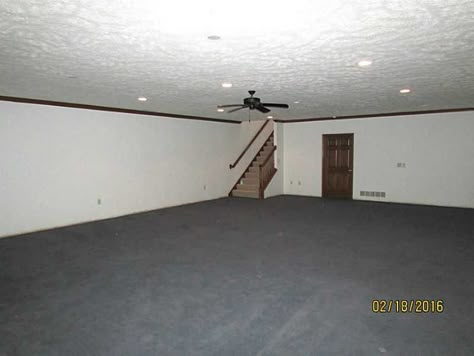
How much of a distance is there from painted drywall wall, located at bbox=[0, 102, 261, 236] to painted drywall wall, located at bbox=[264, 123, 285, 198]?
1768mm

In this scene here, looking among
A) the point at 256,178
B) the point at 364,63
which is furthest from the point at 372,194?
the point at 364,63

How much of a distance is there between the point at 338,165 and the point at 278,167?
6.18 feet

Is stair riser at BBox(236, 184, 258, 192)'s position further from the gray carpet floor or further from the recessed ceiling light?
the recessed ceiling light

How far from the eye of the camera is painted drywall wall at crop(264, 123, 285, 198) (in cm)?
1027

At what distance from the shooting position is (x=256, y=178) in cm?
1038

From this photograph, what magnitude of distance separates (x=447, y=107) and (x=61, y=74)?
7.80 m

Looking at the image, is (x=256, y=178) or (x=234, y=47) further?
(x=256, y=178)

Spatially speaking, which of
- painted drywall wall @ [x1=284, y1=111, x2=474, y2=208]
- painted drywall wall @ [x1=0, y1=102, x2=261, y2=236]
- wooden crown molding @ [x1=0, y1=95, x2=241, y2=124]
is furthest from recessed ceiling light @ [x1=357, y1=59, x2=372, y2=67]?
painted drywall wall @ [x1=284, y1=111, x2=474, y2=208]

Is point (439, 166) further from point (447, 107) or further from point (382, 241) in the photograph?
point (382, 241)

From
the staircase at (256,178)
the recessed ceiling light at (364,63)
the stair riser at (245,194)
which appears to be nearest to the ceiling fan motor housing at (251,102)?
the recessed ceiling light at (364,63)

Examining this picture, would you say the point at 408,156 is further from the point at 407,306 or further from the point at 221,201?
the point at 407,306

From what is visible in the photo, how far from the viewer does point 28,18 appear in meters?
2.37

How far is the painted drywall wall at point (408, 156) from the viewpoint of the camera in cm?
790

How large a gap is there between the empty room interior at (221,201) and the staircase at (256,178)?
3.37 feet
